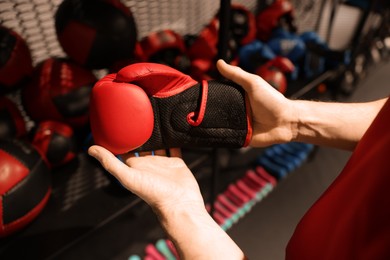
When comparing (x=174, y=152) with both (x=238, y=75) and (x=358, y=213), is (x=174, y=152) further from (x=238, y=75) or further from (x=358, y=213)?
(x=358, y=213)

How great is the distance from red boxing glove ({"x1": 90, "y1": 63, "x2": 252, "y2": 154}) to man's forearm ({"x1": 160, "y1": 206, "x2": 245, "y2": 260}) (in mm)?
179

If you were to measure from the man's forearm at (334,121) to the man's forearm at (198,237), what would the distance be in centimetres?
35

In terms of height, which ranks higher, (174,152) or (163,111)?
(163,111)

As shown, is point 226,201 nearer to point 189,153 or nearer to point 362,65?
point 189,153

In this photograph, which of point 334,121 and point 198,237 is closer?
point 198,237

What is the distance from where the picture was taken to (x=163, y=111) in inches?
26.7

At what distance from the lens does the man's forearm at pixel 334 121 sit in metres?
0.72

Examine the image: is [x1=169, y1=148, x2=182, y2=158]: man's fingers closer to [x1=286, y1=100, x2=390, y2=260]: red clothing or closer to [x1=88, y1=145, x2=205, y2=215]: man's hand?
[x1=88, y1=145, x2=205, y2=215]: man's hand

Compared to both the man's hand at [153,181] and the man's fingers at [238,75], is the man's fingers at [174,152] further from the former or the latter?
the man's fingers at [238,75]

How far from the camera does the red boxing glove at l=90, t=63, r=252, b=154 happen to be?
592mm

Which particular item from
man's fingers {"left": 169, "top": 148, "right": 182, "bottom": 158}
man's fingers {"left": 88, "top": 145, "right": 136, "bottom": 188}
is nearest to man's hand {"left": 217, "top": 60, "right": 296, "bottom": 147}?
man's fingers {"left": 169, "top": 148, "right": 182, "bottom": 158}

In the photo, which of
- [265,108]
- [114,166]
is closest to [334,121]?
[265,108]

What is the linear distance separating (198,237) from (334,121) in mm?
432

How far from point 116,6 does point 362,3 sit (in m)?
1.49
